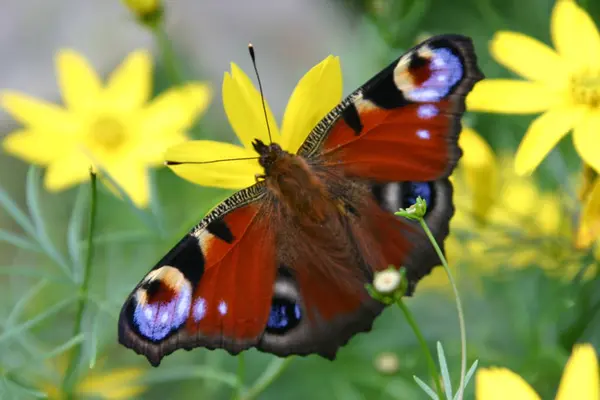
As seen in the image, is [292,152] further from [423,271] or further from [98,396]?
[98,396]

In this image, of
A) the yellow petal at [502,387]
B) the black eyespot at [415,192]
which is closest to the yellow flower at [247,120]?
the black eyespot at [415,192]

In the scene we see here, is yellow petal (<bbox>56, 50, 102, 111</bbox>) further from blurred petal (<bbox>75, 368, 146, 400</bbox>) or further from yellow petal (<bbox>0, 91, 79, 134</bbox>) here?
blurred petal (<bbox>75, 368, 146, 400</bbox>)

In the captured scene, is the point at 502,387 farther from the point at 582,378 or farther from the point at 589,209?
the point at 589,209

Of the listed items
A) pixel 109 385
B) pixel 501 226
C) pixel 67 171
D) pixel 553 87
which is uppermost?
pixel 553 87

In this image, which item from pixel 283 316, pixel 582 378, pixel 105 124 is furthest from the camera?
pixel 105 124

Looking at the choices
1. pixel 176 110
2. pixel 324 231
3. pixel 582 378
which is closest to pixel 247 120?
pixel 324 231
